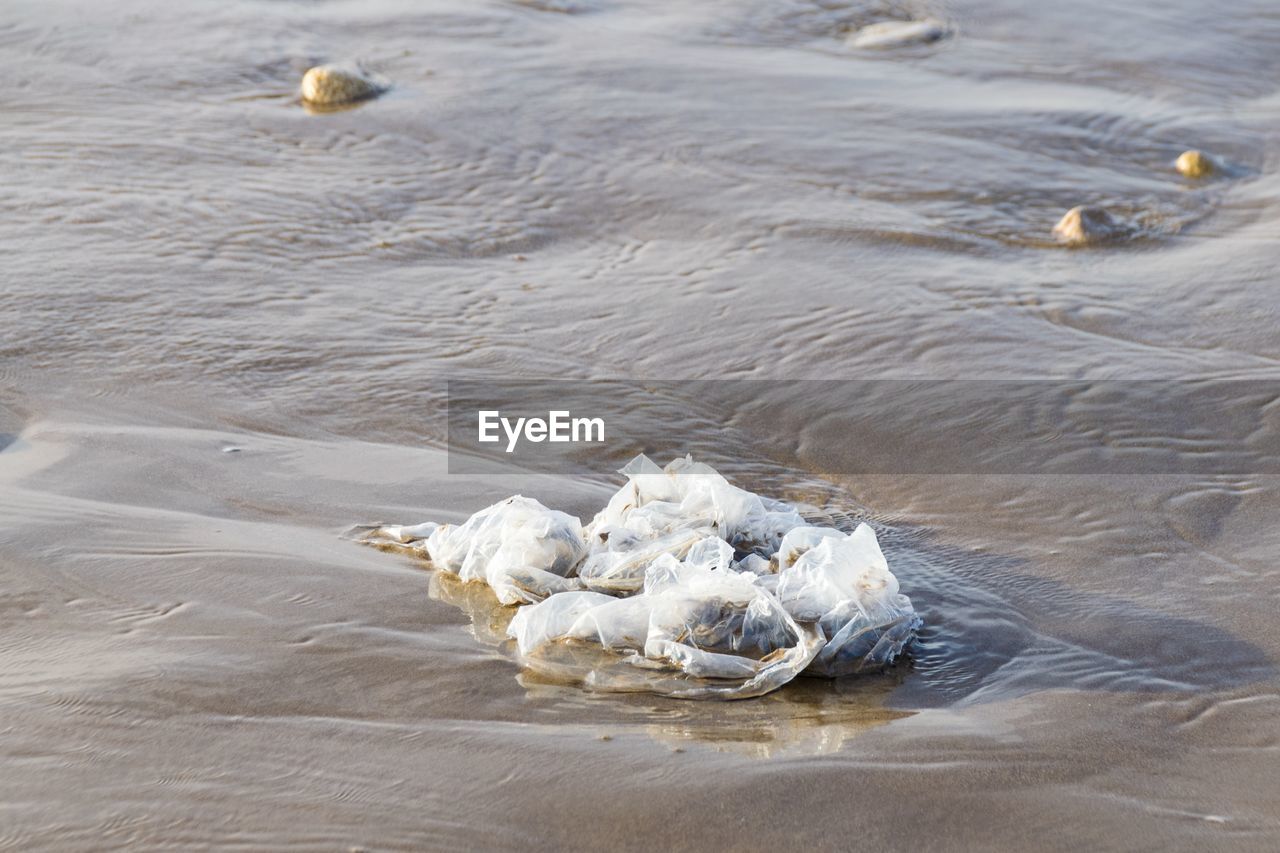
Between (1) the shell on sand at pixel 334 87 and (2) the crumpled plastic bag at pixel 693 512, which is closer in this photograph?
(2) the crumpled plastic bag at pixel 693 512

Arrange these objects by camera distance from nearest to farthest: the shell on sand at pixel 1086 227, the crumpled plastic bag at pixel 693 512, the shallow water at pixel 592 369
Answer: the shallow water at pixel 592 369 → the crumpled plastic bag at pixel 693 512 → the shell on sand at pixel 1086 227

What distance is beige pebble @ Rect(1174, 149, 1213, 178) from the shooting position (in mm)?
6004

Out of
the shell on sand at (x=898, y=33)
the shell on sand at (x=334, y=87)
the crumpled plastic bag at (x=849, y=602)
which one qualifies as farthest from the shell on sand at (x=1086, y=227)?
the shell on sand at (x=334, y=87)

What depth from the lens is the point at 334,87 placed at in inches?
261

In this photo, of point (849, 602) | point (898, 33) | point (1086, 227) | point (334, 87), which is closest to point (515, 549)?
point (849, 602)

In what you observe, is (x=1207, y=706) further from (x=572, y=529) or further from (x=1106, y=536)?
(x=572, y=529)

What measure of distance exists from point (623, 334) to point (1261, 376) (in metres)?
1.97

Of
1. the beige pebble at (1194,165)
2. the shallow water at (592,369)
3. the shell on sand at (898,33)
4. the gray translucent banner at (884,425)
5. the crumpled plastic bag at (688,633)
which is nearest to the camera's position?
the shallow water at (592,369)

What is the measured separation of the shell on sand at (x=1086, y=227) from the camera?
17.4 ft

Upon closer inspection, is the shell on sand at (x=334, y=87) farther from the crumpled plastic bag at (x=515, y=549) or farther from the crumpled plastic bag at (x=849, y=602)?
the crumpled plastic bag at (x=849, y=602)

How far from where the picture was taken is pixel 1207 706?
2.62m

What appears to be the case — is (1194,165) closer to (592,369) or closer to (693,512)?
(592,369)

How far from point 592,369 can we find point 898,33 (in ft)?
13.7

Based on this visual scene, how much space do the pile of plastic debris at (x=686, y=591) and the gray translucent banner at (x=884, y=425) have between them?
0.70 meters
